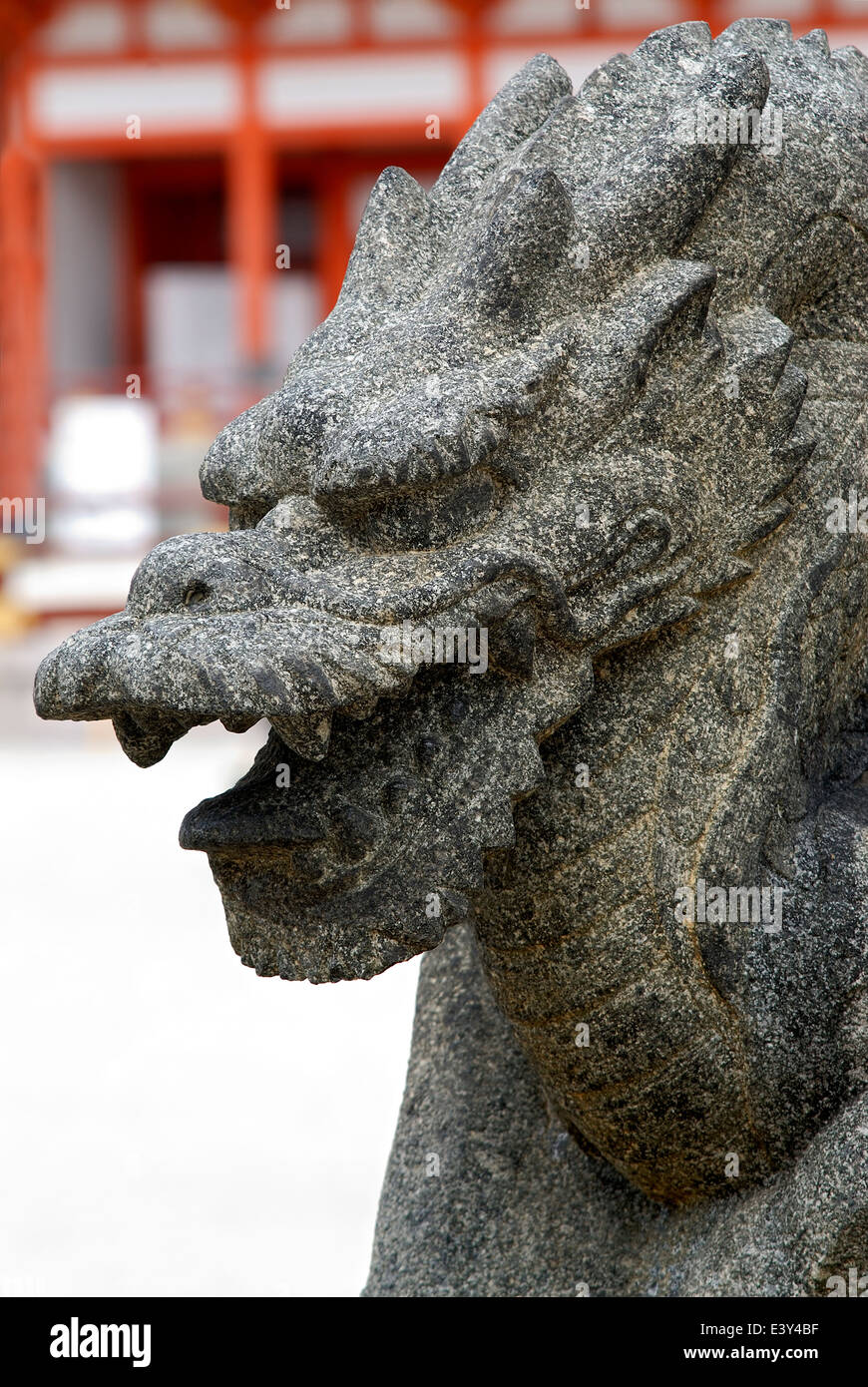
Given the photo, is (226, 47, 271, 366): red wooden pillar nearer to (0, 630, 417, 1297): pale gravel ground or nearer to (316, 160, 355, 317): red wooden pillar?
(316, 160, 355, 317): red wooden pillar

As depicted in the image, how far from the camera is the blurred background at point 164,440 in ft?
12.3

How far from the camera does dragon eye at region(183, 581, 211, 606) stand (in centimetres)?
129

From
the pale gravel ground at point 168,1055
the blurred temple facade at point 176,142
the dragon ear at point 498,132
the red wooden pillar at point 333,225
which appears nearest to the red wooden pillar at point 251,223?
the blurred temple facade at point 176,142

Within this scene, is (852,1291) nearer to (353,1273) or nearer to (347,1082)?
(353,1273)

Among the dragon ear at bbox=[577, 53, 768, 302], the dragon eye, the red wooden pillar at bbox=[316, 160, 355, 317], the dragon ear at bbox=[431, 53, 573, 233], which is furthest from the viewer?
the red wooden pillar at bbox=[316, 160, 355, 317]

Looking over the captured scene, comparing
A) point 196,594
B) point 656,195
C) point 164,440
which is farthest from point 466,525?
point 164,440

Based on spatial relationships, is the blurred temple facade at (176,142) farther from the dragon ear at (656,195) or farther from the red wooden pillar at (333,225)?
the dragon ear at (656,195)

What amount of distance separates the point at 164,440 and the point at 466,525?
985 cm

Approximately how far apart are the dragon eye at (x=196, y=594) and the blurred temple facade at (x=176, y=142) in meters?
8.58

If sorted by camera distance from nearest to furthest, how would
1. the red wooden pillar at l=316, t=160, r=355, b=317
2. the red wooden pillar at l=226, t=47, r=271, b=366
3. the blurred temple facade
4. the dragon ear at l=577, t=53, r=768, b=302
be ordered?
the dragon ear at l=577, t=53, r=768, b=302, the blurred temple facade, the red wooden pillar at l=226, t=47, r=271, b=366, the red wooden pillar at l=316, t=160, r=355, b=317

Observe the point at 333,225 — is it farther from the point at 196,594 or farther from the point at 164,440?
the point at 196,594

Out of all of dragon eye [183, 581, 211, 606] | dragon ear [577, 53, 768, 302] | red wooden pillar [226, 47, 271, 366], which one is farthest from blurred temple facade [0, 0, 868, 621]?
dragon eye [183, 581, 211, 606]

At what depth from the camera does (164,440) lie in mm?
10938

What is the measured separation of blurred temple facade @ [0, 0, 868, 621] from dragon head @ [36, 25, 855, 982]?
27.7 feet
